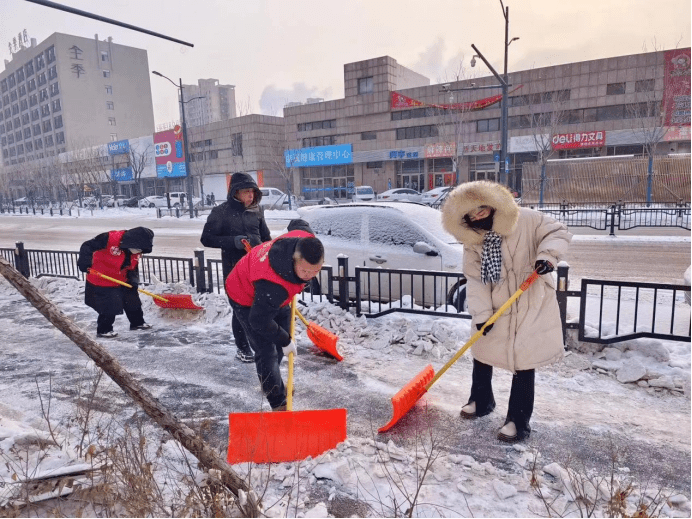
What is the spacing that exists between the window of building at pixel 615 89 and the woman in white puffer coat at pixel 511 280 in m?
35.3

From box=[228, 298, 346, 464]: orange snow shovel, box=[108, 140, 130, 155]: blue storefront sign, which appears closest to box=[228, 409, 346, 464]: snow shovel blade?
box=[228, 298, 346, 464]: orange snow shovel

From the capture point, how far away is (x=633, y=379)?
4.39 m

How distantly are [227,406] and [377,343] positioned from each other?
6.69ft

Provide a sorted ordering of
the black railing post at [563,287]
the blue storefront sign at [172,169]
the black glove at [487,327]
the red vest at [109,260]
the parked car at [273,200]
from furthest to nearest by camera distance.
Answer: the blue storefront sign at [172,169] → the parked car at [273,200] → the red vest at [109,260] → the black railing post at [563,287] → the black glove at [487,327]

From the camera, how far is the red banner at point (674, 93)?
25.9 m

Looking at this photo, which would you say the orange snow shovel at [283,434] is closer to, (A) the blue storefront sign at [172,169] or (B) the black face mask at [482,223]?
(B) the black face mask at [482,223]

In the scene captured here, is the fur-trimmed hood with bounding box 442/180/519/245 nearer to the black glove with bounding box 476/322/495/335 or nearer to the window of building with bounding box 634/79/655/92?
the black glove with bounding box 476/322/495/335

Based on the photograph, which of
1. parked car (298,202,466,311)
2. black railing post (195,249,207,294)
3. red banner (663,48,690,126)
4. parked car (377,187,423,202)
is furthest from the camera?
parked car (377,187,423,202)

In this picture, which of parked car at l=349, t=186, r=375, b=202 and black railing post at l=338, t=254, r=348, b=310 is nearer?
black railing post at l=338, t=254, r=348, b=310

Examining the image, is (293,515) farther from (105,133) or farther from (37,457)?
(105,133)

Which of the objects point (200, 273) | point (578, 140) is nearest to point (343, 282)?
point (200, 273)

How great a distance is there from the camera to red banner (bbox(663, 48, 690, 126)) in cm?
2586

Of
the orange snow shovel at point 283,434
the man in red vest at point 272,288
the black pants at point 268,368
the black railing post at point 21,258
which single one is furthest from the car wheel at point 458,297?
the black railing post at point 21,258

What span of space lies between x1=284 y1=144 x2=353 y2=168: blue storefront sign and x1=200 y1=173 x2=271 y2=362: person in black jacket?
119 feet
